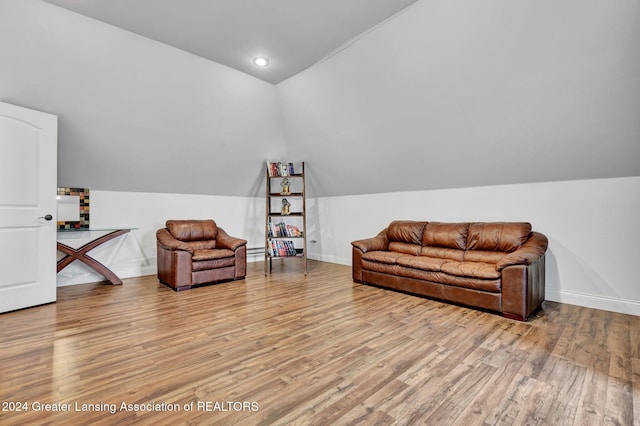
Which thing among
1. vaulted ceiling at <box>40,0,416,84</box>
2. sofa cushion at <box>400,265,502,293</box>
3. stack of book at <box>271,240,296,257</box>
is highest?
vaulted ceiling at <box>40,0,416,84</box>

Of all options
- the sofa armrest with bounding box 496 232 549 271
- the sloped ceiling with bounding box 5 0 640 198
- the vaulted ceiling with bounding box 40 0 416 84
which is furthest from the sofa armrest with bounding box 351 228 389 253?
the vaulted ceiling with bounding box 40 0 416 84

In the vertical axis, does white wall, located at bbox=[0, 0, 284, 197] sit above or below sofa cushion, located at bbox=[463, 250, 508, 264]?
above

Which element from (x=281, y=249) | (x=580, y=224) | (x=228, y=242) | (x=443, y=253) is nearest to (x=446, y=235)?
(x=443, y=253)

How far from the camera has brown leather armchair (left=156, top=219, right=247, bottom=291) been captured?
13.2 ft

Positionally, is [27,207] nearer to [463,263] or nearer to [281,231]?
[281,231]

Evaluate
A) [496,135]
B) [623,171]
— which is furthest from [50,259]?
[623,171]

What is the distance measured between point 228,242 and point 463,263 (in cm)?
337

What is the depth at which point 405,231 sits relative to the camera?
4523 millimetres

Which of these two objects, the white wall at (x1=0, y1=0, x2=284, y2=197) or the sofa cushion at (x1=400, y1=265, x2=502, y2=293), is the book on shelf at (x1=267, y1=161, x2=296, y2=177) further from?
the sofa cushion at (x1=400, y1=265, x2=502, y2=293)

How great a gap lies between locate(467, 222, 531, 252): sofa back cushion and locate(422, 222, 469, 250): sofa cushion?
8 cm

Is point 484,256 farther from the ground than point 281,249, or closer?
farther from the ground

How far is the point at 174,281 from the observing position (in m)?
3.97

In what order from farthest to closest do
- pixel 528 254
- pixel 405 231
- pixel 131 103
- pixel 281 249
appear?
pixel 281 249 → pixel 405 231 → pixel 131 103 → pixel 528 254

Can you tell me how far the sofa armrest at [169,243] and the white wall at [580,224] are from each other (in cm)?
378
